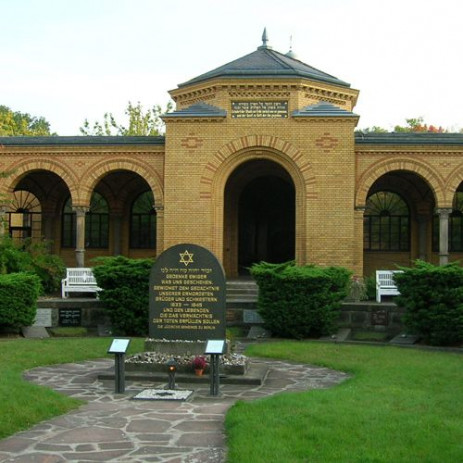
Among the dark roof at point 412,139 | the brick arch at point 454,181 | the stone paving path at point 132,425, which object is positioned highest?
the dark roof at point 412,139

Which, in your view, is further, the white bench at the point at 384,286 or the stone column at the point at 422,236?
the stone column at the point at 422,236

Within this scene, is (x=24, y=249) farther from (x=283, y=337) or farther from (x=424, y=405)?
(x=424, y=405)

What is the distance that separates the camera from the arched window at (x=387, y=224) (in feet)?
81.9

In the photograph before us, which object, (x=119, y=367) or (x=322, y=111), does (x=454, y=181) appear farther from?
(x=119, y=367)

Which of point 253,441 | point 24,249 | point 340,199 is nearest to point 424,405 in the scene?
point 253,441

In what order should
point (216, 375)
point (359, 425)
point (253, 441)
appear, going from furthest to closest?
point (216, 375), point (359, 425), point (253, 441)

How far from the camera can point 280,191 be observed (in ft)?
82.7

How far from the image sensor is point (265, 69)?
21.8 m

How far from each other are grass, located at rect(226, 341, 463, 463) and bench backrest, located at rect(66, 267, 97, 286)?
34.0ft

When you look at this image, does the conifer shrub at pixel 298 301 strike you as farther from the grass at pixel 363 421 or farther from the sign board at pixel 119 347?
the sign board at pixel 119 347

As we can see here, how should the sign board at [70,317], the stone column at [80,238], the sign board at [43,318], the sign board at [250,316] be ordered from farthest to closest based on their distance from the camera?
the stone column at [80,238] → the sign board at [250,316] → the sign board at [70,317] → the sign board at [43,318]

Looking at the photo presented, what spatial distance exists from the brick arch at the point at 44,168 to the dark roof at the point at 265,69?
4.76 meters

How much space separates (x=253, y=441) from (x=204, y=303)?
4.87 m

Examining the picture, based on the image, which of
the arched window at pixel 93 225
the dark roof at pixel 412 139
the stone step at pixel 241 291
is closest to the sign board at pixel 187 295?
the stone step at pixel 241 291
